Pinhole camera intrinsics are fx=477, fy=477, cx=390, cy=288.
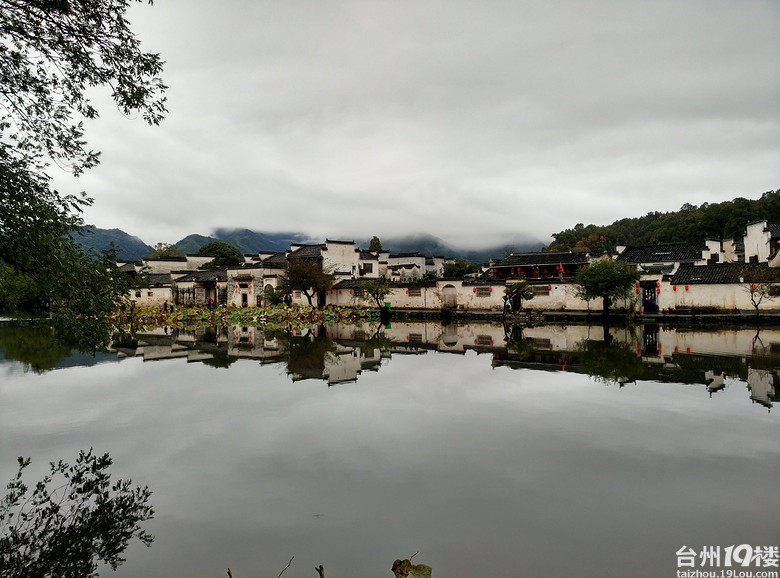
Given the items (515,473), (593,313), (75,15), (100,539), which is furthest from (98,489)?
(593,313)

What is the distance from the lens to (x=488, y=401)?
8.98 metres

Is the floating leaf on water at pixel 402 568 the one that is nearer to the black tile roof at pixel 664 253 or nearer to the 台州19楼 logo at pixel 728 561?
the 台州19楼 logo at pixel 728 561

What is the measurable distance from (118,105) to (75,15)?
1.15 m

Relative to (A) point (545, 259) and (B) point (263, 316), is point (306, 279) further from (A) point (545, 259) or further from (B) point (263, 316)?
(A) point (545, 259)

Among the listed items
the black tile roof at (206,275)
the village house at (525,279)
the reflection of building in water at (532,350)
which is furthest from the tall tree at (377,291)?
the black tile roof at (206,275)

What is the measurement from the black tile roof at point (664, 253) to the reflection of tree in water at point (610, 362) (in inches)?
817

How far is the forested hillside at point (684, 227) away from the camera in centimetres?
5078

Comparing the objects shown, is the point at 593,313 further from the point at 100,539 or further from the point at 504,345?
the point at 100,539

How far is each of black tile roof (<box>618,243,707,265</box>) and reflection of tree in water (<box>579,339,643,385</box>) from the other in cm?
2074

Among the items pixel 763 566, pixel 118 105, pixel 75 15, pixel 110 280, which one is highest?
pixel 75 15

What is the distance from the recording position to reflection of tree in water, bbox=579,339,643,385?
35.9ft

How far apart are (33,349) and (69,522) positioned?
51.4 feet

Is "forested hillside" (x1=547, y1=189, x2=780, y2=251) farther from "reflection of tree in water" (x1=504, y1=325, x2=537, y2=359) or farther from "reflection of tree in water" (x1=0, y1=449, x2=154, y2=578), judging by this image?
"reflection of tree in water" (x1=0, y1=449, x2=154, y2=578)

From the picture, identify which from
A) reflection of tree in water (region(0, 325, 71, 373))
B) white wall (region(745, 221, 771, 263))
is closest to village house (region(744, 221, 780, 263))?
white wall (region(745, 221, 771, 263))
